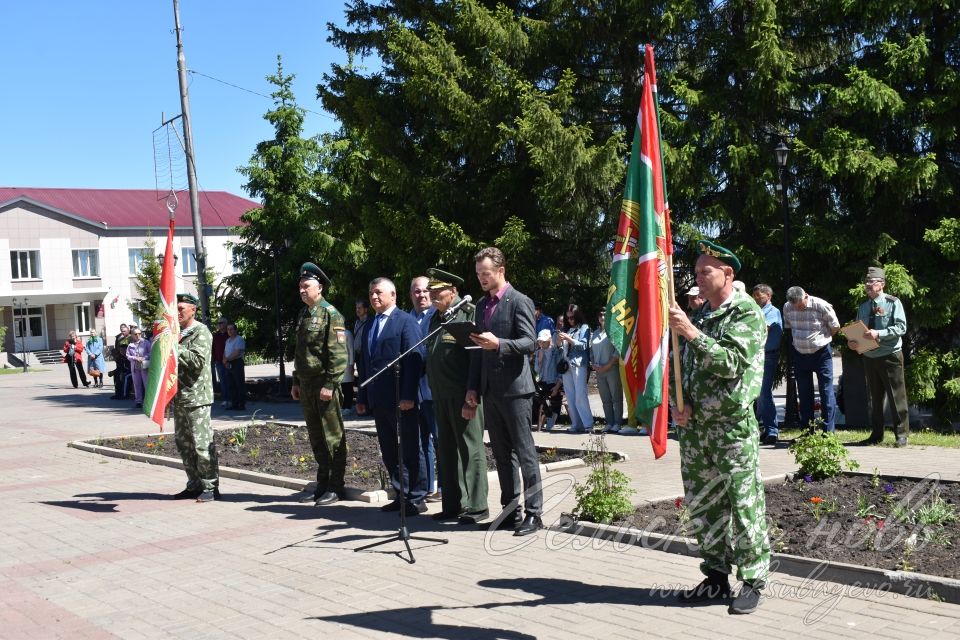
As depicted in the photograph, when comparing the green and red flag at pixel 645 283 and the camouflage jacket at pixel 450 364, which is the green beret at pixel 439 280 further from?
the green and red flag at pixel 645 283

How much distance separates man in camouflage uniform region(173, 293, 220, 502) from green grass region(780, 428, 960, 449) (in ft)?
24.5

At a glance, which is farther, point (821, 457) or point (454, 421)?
point (454, 421)

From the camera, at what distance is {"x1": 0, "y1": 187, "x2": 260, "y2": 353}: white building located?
64.1 meters

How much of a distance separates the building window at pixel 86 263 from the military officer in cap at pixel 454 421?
208 ft

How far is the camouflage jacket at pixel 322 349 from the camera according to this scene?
968 centimetres

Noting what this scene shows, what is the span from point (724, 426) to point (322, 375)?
5.02 m

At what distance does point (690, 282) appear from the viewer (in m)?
17.2

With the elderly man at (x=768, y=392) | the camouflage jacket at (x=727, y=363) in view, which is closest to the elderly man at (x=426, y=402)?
the camouflage jacket at (x=727, y=363)

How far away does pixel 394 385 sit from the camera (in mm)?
9180

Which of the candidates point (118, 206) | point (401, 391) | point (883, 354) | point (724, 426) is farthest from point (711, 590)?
point (118, 206)

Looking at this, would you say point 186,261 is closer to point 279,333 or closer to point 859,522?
point 279,333

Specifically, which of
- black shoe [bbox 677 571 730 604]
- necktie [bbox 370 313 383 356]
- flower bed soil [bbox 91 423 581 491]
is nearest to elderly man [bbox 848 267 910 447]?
flower bed soil [bbox 91 423 581 491]

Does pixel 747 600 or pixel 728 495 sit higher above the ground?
pixel 728 495

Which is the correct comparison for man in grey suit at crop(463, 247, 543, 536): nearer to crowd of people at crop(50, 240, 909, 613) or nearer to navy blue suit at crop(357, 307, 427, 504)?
crowd of people at crop(50, 240, 909, 613)
